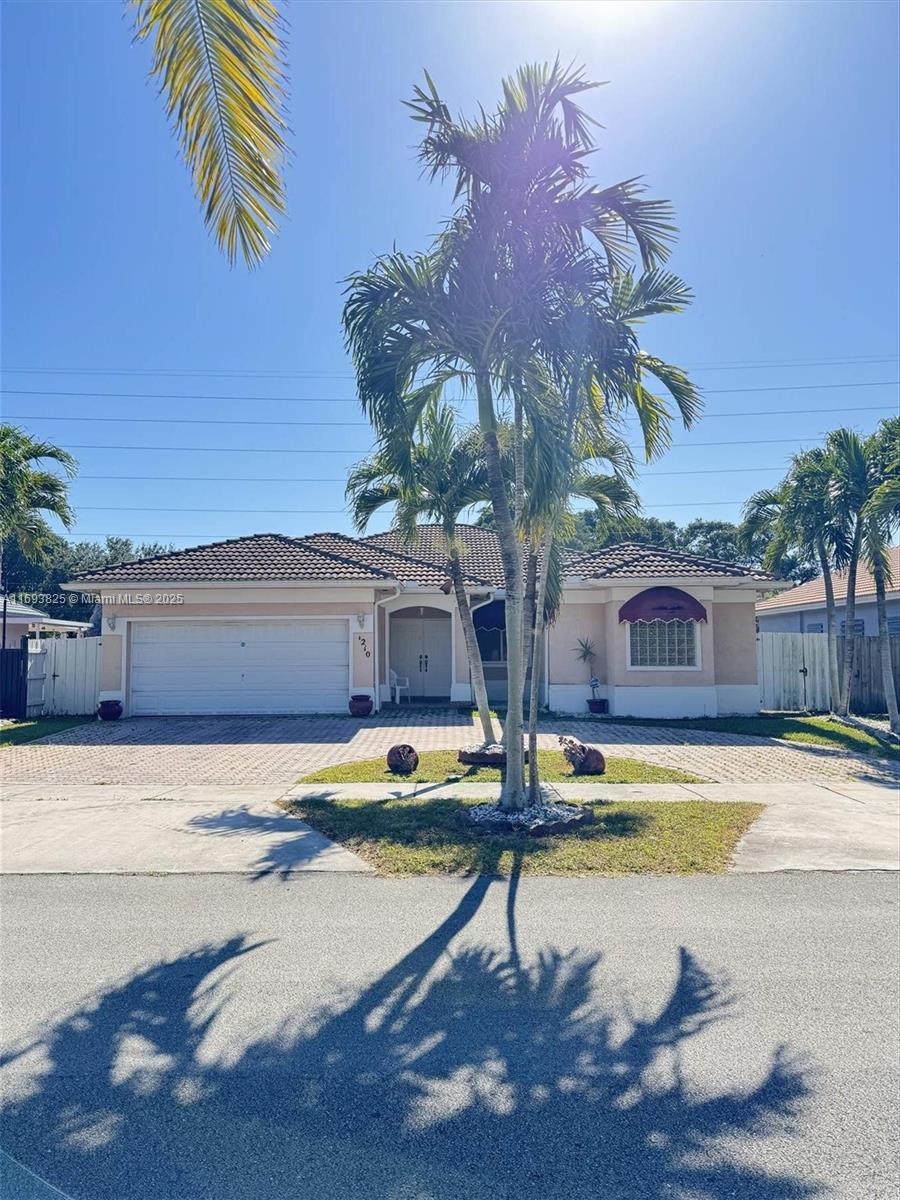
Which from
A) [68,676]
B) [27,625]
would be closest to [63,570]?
[27,625]

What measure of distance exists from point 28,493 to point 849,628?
17.5 m

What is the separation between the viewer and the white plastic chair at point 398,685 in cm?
2125

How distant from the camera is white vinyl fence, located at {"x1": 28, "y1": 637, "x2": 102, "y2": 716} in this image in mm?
18438

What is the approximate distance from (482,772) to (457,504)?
4.42 m

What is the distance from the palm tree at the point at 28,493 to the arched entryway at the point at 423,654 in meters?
9.58

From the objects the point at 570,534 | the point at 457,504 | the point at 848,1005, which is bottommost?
the point at 848,1005

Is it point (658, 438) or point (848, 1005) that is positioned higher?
point (658, 438)

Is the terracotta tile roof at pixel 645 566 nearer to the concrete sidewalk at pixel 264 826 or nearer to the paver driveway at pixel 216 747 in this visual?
the paver driveway at pixel 216 747

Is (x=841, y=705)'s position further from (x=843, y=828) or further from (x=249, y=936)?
(x=249, y=936)

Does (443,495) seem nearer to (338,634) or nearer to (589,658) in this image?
(338,634)

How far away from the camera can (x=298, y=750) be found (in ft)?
44.2

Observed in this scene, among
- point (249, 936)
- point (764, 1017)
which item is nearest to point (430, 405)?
point (249, 936)

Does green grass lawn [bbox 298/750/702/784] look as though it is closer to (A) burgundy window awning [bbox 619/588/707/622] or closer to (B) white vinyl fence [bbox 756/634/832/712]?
(A) burgundy window awning [bbox 619/588/707/622]

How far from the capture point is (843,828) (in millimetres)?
8133
